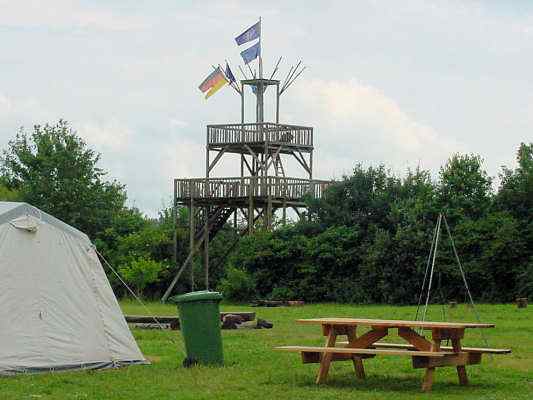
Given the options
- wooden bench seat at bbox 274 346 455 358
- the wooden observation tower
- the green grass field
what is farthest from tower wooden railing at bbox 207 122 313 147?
wooden bench seat at bbox 274 346 455 358

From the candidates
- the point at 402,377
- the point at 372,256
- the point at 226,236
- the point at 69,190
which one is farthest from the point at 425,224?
the point at 402,377

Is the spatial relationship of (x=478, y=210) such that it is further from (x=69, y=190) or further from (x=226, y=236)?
(x=69, y=190)

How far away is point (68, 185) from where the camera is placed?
4891 centimetres

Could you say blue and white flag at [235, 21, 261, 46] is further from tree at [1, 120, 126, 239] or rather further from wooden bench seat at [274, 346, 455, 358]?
wooden bench seat at [274, 346, 455, 358]

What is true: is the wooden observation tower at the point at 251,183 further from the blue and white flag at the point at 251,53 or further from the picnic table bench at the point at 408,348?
the picnic table bench at the point at 408,348

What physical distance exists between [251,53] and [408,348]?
105ft

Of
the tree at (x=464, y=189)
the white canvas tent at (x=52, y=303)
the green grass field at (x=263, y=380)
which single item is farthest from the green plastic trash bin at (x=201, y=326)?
the tree at (x=464, y=189)

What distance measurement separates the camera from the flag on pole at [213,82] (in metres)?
46.6

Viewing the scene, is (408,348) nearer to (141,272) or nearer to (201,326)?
(201,326)

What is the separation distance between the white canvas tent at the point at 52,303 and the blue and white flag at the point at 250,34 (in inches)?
1217

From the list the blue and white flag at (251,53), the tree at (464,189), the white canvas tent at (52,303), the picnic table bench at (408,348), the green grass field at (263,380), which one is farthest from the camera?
the blue and white flag at (251,53)

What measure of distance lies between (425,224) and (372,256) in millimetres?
1975

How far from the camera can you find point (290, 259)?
41.8m

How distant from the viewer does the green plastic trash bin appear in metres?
16.2
